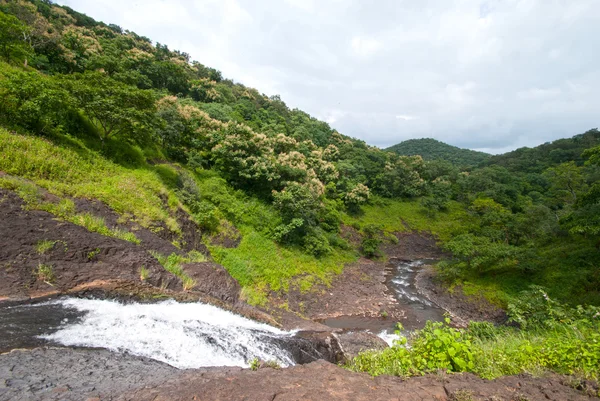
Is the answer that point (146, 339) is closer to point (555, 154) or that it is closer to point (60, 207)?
point (60, 207)

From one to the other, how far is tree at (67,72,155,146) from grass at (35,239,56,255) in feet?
30.6

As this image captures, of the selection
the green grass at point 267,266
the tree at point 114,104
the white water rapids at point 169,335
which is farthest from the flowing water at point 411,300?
the tree at point 114,104

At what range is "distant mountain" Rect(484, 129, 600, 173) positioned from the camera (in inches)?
2747

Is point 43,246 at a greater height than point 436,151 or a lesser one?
lesser

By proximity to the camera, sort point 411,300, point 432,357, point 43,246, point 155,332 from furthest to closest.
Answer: point 411,300 → point 43,246 → point 155,332 → point 432,357

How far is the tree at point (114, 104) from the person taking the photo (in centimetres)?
1528

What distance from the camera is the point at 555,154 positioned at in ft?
241

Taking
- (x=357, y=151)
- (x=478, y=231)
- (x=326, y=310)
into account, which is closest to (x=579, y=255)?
(x=478, y=231)

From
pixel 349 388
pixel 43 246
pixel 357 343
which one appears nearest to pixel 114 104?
pixel 43 246

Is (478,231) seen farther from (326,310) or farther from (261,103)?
(261,103)

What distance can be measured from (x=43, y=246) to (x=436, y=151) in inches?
6010

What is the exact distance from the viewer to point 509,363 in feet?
16.2

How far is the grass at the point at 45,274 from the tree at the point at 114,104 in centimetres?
1036

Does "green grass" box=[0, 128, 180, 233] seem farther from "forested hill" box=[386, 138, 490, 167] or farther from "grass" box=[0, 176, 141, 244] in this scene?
"forested hill" box=[386, 138, 490, 167]
